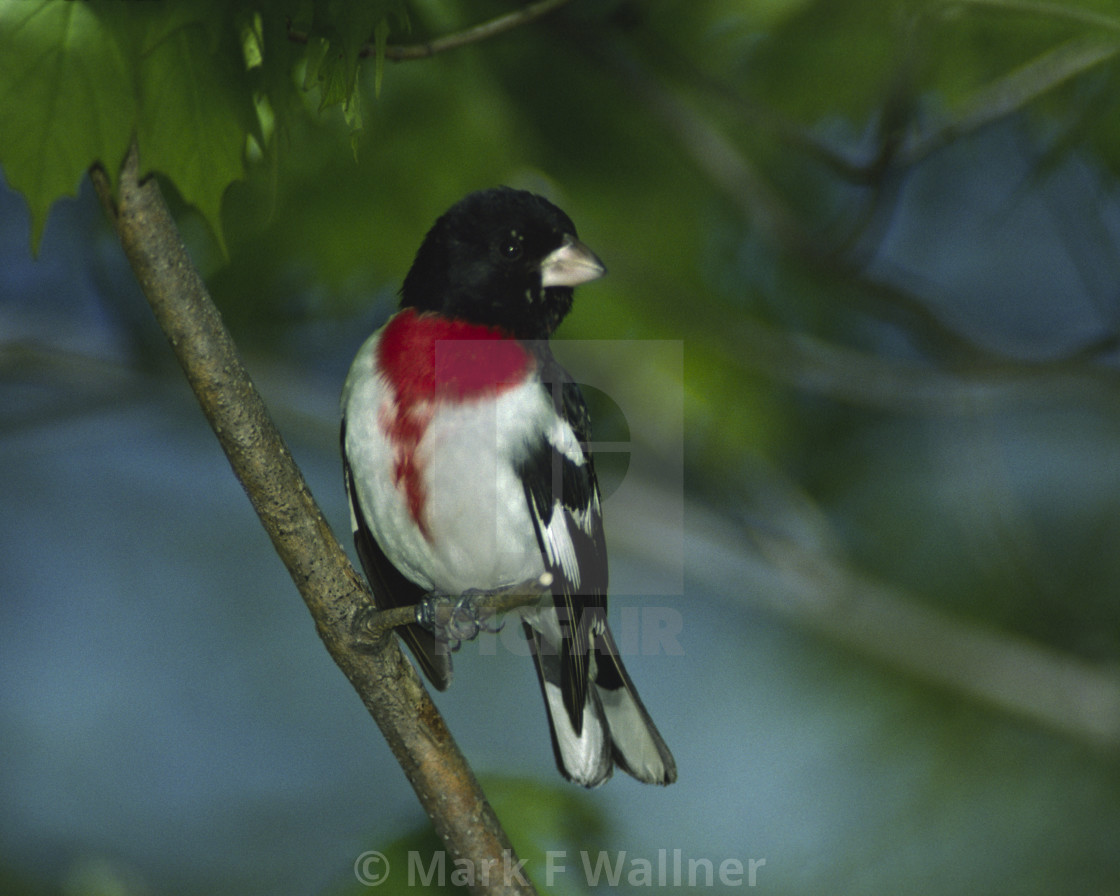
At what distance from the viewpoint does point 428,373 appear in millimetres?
1746

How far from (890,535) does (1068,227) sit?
85.2 inches

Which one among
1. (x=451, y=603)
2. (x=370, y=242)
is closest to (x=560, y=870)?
(x=451, y=603)

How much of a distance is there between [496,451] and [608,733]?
0.60m

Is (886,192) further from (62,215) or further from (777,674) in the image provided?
(777,674)

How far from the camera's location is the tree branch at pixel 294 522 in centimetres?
133

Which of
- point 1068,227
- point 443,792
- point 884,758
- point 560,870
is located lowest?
point 884,758

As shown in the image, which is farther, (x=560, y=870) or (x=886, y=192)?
(x=886, y=192)

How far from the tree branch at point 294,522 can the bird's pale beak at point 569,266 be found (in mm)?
640

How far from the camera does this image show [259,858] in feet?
15.2

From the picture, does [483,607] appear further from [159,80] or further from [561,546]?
[159,80]

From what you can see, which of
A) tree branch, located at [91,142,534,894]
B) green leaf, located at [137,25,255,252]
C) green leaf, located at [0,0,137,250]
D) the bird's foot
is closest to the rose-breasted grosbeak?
the bird's foot

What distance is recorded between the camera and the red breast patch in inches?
68.8

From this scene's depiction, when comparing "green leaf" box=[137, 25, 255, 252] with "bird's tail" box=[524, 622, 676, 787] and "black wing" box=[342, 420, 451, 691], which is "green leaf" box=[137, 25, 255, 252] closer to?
"black wing" box=[342, 420, 451, 691]

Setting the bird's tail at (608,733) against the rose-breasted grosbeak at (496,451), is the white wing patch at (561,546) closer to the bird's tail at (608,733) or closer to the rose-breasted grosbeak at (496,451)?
the rose-breasted grosbeak at (496,451)
